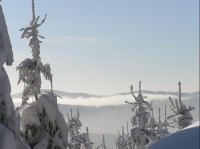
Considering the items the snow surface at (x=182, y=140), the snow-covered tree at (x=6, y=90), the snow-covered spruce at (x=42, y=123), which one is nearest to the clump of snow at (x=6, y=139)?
the snow-covered tree at (x=6, y=90)

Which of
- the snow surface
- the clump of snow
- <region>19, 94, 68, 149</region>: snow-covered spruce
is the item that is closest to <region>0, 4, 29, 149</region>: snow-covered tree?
the clump of snow

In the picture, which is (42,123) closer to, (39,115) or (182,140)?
(39,115)

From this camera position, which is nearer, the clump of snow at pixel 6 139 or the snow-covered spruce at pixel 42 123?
the clump of snow at pixel 6 139

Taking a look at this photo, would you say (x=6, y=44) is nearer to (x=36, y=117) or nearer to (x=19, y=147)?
(x=19, y=147)

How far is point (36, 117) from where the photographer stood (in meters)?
15.6

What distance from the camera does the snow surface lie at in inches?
232

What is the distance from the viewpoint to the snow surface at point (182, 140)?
588 centimetres

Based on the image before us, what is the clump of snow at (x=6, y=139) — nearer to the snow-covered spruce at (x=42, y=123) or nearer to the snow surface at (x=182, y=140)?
the snow-covered spruce at (x=42, y=123)

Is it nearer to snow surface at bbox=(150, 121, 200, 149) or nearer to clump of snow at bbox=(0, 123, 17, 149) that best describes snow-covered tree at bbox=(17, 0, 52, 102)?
clump of snow at bbox=(0, 123, 17, 149)

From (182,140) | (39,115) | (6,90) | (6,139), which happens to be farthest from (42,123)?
(182,140)

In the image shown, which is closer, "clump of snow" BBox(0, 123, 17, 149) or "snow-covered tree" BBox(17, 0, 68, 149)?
"clump of snow" BBox(0, 123, 17, 149)

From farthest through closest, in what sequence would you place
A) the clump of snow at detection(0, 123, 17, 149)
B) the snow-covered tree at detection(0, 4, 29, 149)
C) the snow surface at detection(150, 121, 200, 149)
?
1. the snow-covered tree at detection(0, 4, 29, 149)
2. the clump of snow at detection(0, 123, 17, 149)
3. the snow surface at detection(150, 121, 200, 149)

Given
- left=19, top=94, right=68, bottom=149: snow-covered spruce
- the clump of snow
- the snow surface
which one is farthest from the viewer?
left=19, top=94, right=68, bottom=149: snow-covered spruce

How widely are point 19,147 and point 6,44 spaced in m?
2.87
